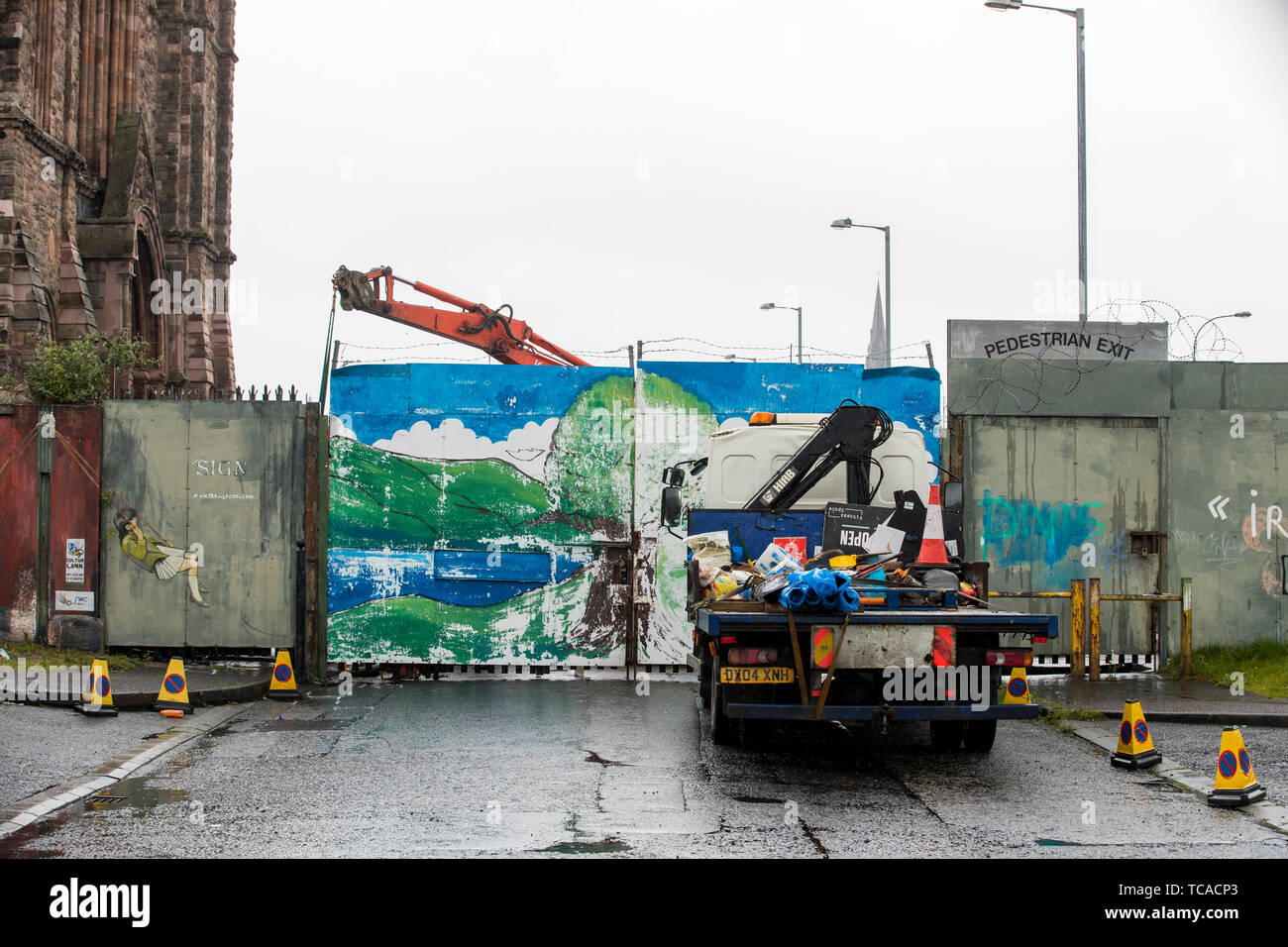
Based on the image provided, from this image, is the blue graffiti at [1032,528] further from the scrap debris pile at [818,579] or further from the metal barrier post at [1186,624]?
the scrap debris pile at [818,579]

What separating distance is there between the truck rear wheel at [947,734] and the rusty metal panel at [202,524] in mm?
7906

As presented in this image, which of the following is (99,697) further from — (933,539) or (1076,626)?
(1076,626)

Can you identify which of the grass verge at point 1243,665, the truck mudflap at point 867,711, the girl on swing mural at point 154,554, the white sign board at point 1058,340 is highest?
the white sign board at point 1058,340

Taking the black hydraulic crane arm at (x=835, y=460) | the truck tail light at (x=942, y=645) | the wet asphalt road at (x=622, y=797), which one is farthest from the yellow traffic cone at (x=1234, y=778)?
the black hydraulic crane arm at (x=835, y=460)

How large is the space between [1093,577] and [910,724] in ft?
Result: 13.8

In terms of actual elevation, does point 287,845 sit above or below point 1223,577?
below

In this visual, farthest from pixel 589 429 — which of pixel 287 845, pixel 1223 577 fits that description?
pixel 287 845

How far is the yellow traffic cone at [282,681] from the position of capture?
12.6 meters

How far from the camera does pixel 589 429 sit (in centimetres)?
1450

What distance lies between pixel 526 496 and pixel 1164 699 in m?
7.08

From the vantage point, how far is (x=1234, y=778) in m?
7.61

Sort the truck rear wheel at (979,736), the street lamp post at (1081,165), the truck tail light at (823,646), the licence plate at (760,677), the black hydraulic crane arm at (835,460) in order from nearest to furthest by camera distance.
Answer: the truck tail light at (823,646)
the licence plate at (760,677)
the truck rear wheel at (979,736)
the black hydraulic crane arm at (835,460)
the street lamp post at (1081,165)
